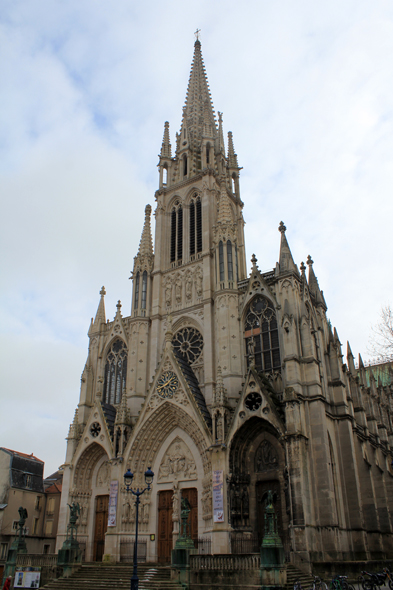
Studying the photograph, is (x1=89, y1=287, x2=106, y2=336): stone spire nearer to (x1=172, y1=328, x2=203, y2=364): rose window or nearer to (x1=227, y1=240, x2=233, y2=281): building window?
(x1=172, y1=328, x2=203, y2=364): rose window

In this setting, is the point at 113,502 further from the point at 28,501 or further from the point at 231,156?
the point at 231,156

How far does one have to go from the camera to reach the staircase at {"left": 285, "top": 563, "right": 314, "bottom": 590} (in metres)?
19.9

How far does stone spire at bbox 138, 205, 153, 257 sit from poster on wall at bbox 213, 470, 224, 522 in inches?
726

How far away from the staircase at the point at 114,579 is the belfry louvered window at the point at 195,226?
20.7 m

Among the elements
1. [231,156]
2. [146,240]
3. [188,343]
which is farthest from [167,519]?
[231,156]

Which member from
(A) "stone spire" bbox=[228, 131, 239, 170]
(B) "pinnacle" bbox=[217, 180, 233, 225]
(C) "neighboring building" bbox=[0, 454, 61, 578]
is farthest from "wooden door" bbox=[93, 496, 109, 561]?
(A) "stone spire" bbox=[228, 131, 239, 170]

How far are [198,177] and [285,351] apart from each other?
1758 cm

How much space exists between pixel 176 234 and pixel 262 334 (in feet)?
40.0

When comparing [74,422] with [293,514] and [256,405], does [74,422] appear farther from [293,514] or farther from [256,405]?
[293,514]

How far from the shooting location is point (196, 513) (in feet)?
90.6

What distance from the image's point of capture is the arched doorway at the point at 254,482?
81.6ft

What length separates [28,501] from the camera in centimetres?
3753

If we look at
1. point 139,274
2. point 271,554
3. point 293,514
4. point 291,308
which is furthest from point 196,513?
point 139,274

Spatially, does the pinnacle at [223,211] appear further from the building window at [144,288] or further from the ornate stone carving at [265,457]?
A: the ornate stone carving at [265,457]
